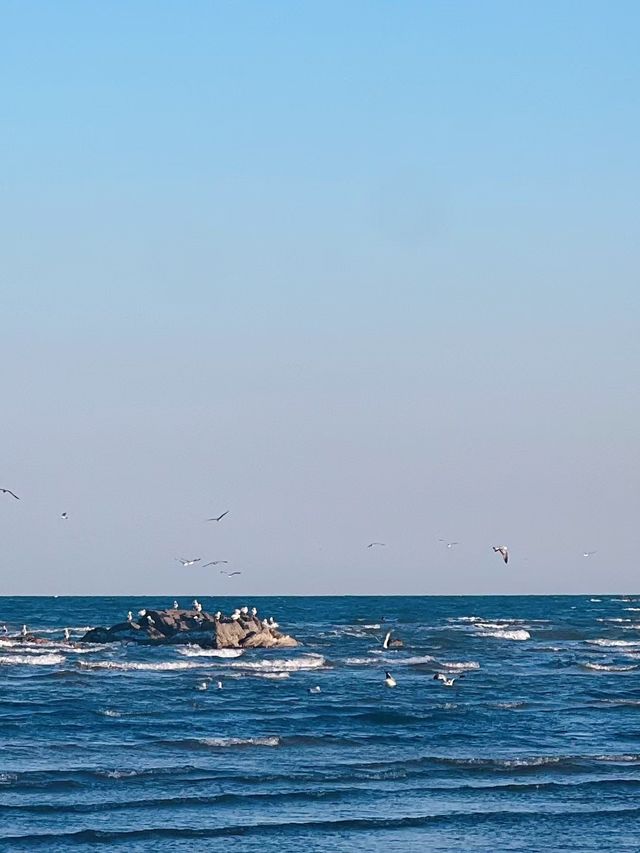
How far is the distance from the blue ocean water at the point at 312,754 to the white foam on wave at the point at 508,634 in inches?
966

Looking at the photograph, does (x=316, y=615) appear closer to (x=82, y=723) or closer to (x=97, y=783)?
(x=82, y=723)

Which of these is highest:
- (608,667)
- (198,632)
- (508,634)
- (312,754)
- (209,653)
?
(198,632)

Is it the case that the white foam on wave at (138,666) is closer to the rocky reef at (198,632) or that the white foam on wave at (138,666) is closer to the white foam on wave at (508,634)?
the rocky reef at (198,632)

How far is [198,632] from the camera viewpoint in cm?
7300

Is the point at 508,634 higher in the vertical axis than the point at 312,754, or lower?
higher

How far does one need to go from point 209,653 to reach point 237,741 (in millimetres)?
31104

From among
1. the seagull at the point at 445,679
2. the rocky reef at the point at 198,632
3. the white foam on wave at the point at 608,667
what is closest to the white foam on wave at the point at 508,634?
the rocky reef at the point at 198,632

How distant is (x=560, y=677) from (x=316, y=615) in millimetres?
Answer: 74581

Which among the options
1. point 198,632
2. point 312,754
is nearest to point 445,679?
point 312,754

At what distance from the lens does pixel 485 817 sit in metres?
28.5

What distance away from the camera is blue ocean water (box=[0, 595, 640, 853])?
1069 inches

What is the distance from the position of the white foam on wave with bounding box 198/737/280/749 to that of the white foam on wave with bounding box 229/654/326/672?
851 inches

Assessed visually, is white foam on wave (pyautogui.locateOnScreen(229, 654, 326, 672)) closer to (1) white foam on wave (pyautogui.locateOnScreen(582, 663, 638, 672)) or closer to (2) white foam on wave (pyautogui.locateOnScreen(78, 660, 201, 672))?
(2) white foam on wave (pyautogui.locateOnScreen(78, 660, 201, 672))

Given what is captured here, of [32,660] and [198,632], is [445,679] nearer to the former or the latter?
[32,660]
